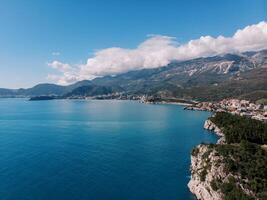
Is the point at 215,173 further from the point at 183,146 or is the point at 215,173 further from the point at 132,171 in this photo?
the point at 183,146

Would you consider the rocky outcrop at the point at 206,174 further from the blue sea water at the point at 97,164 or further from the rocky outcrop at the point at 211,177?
the blue sea water at the point at 97,164

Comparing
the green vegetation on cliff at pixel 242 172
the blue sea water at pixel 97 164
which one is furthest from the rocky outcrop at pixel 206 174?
the blue sea water at pixel 97 164

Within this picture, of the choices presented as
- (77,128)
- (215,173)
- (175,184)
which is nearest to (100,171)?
(175,184)

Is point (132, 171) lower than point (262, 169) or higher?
lower

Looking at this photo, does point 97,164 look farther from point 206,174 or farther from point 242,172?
point 242,172

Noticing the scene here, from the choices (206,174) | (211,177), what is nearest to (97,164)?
(206,174)

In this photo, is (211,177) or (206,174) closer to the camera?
(211,177)

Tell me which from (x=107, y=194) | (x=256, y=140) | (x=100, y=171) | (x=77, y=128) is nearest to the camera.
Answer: (x=107, y=194)

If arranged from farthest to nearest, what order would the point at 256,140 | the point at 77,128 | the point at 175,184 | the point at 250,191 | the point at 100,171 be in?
1. the point at 77,128
2. the point at 256,140
3. the point at 100,171
4. the point at 175,184
5. the point at 250,191
